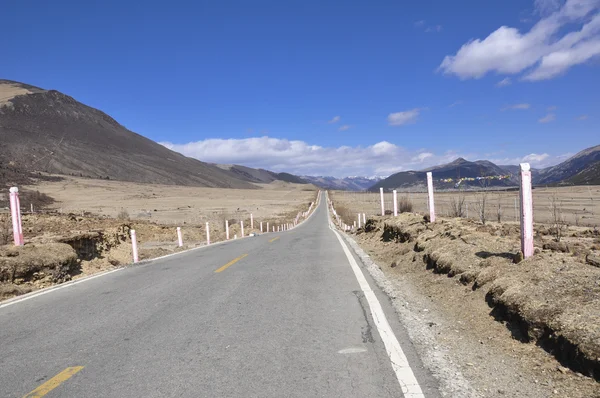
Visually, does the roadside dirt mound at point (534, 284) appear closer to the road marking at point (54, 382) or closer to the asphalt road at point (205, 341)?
the asphalt road at point (205, 341)

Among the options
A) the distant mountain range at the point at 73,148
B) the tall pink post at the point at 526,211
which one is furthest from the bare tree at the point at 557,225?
the distant mountain range at the point at 73,148

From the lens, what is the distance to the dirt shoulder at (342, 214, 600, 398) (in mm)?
4094

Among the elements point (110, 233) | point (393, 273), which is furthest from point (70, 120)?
point (393, 273)

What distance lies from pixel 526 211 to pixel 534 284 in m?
1.59

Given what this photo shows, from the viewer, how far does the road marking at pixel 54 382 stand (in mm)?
4145

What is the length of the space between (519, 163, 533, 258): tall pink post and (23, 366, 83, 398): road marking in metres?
6.47

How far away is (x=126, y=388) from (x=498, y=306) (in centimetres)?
464

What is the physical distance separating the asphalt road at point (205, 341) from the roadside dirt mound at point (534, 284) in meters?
1.39

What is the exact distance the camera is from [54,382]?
438cm

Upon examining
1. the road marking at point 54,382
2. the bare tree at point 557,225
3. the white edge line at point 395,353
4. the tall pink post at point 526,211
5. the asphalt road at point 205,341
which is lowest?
the white edge line at point 395,353

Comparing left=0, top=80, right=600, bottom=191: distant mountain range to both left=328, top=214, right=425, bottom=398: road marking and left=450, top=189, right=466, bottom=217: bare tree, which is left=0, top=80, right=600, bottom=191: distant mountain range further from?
left=328, top=214, right=425, bottom=398: road marking

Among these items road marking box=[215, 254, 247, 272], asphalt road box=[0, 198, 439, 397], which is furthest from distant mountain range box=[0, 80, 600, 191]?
asphalt road box=[0, 198, 439, 397]

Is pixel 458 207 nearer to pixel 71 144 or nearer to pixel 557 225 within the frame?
pixel 557 225

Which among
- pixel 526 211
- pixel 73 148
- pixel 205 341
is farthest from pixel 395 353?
pixel 73 148
